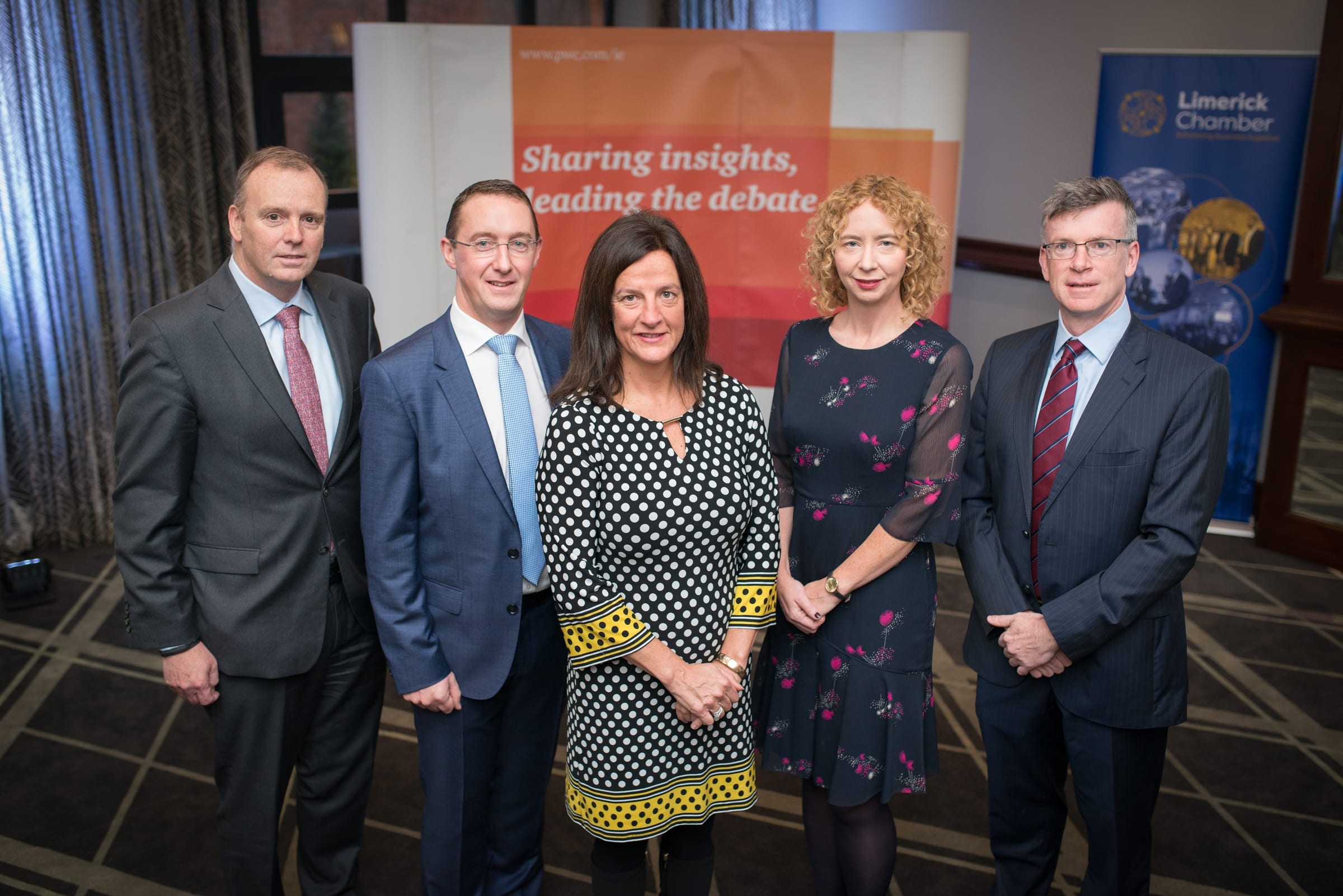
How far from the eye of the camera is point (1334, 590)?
4711mm

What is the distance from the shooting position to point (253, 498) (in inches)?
85.7

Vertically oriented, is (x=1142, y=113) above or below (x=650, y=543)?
above

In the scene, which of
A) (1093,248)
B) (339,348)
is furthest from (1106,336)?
(339,348)

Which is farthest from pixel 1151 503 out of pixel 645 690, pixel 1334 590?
pixel 1334 590

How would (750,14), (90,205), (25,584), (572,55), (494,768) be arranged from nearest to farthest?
(494,768)
(572,55)
(25,584)
(90,205)
(750,14)

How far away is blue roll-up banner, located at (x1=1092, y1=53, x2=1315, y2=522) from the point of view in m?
5.00

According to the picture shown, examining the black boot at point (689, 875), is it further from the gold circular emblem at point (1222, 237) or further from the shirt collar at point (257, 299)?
the gold circular emblem at point (1222, 237)

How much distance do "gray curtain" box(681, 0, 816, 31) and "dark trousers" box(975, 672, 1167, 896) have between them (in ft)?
14.1

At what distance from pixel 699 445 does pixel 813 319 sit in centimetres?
53

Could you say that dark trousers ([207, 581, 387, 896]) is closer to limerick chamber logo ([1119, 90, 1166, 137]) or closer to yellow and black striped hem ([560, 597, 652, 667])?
yellow and black striped hem ([560, 597, 652, 667])

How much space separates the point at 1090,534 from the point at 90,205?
437 centimetres

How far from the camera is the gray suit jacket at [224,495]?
6.89 ft

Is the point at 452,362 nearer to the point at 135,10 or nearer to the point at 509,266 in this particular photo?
the point at 509,266

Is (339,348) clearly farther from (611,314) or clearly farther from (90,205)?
(90,205)
